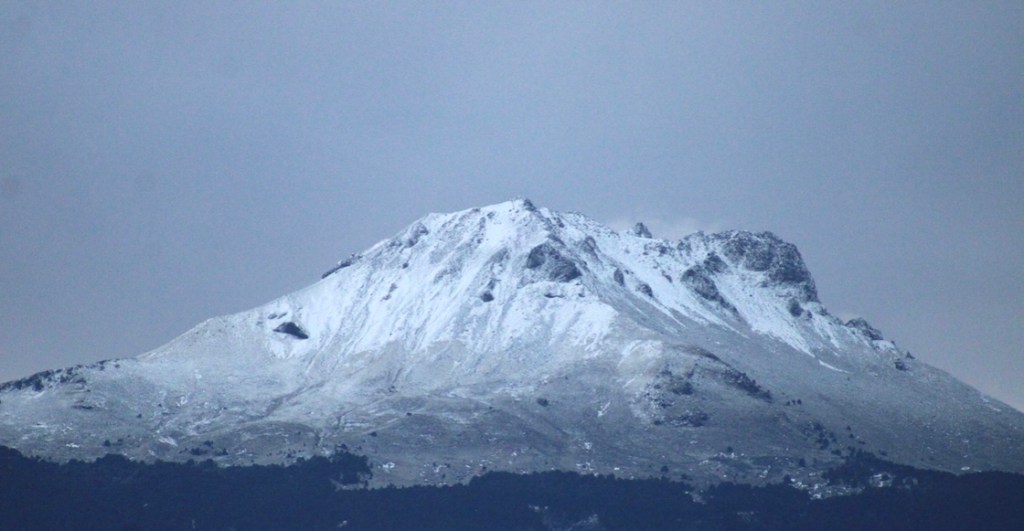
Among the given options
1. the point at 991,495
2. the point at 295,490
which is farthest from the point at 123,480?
the point at 991,495

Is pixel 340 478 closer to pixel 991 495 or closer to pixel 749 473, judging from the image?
pixel 749 473

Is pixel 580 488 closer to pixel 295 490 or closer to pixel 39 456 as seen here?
pixel 295 490

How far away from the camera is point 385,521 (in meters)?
182

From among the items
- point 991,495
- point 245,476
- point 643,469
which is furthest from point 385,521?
point 991,495

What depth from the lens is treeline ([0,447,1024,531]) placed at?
183000 mm

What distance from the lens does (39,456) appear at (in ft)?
647

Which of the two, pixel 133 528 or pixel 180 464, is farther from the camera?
pixel 180 464

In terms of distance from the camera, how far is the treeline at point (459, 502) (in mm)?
183000

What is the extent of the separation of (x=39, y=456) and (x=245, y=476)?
27694mm

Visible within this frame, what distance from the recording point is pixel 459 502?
185750 mm

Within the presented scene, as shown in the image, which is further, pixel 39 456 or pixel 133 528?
pixel 39 456

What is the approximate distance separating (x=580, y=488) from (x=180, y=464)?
2050 inches

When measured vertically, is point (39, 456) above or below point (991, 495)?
above

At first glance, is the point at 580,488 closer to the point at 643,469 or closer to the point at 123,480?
the point at 643,469
